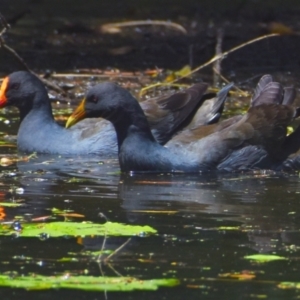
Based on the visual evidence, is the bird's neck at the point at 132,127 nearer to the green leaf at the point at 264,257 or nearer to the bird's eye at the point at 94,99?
the bird's eye at the point at 94,99

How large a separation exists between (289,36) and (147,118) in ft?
23.2

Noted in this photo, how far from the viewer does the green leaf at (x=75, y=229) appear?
278 inches

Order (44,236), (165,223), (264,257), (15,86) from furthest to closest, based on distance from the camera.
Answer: (15,86) < (165,223) < (44,236) < (264,257)

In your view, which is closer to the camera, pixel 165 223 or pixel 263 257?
pixel 263 257

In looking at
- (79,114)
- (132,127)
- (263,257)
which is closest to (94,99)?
(79,114)

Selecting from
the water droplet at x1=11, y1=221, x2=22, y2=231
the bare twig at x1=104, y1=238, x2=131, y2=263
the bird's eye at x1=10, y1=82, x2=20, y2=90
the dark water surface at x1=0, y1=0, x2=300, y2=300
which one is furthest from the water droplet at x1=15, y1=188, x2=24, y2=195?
the bird's eye at x1=10, y1=82, x2=20, y2=90

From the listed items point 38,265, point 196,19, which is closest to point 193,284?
point 38,265

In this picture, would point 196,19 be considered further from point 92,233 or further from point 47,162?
point 92,233

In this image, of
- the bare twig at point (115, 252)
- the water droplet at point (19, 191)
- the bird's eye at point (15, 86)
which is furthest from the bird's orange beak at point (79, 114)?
the bare twig at point (115, 252)

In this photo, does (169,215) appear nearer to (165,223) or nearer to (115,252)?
(165,223)

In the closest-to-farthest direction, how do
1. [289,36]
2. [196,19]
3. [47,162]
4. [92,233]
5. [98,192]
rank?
1. [92,233]
2. [98,192]
3. [47,162]
4. [289,36]
5. [196,19]

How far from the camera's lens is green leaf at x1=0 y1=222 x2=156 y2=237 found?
23.1 ft

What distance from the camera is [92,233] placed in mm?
7051

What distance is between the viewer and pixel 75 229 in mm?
7117
